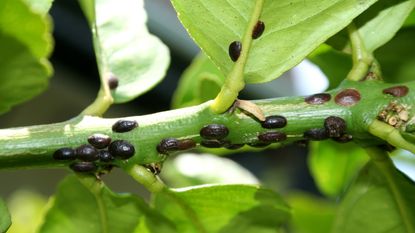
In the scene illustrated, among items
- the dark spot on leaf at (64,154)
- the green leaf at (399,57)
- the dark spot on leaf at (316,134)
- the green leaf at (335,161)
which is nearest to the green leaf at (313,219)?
the green leaf at (335,161)

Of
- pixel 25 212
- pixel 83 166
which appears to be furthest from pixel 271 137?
pixel 25 212

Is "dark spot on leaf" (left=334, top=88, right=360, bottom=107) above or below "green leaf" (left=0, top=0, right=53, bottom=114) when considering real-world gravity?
above

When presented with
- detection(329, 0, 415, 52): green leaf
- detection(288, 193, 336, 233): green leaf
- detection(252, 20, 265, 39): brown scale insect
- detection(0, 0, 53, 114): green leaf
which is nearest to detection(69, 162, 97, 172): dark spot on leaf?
detection(0, 0, 53, 114): green leaf

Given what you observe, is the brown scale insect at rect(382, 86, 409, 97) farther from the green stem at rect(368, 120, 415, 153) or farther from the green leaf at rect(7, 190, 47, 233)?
the green leaf at rect(7, 190, 47, 233)

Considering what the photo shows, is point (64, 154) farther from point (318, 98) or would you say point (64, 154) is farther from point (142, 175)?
point (318, 98)

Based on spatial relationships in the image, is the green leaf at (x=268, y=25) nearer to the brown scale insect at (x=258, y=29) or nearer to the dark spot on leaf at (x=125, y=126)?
the brown scale insect at (x=258, y=29)

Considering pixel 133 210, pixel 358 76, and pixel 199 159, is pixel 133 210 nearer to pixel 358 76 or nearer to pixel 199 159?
pixel 358 76

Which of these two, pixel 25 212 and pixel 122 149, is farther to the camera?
pixel 25 212
